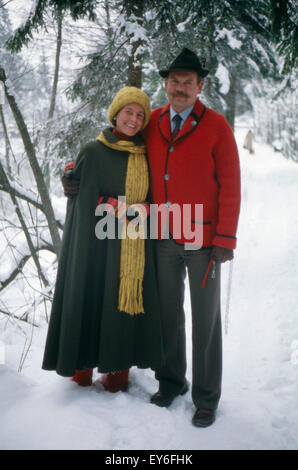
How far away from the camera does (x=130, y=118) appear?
2582 millimetres

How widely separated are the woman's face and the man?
0.17 metres

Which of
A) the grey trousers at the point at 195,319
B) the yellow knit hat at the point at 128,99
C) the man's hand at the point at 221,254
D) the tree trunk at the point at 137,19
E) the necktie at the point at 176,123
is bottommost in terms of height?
the grey trousers at the point at 195,319

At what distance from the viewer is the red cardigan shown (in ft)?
8.18

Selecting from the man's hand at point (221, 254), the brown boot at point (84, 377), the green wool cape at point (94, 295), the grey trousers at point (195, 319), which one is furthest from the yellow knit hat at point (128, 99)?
the brown boot at point (84, 377)

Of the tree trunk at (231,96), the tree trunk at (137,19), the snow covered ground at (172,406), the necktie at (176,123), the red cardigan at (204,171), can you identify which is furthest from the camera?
the tree trunk at (231,96)

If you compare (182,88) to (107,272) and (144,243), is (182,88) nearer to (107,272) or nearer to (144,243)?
(144,243)

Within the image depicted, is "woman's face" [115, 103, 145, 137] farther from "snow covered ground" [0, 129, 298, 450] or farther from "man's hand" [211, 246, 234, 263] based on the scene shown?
"snow covered ground" [0, 129, 298, 450]

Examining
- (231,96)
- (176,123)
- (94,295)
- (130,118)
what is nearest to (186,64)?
(176,123)

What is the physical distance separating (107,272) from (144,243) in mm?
365

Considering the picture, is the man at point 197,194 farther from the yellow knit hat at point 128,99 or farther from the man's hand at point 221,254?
the yellow knit hat at point 128,99

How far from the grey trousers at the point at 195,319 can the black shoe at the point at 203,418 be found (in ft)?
0.14

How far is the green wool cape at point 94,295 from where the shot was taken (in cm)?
252

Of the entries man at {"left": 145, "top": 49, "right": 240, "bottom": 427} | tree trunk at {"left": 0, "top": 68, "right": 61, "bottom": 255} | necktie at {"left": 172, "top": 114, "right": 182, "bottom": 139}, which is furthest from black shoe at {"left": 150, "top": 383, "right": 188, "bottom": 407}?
tree trunk at {"left": 0, "top": 68, "right": 61, "bottom": 255}

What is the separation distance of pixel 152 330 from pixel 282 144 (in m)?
36.1
